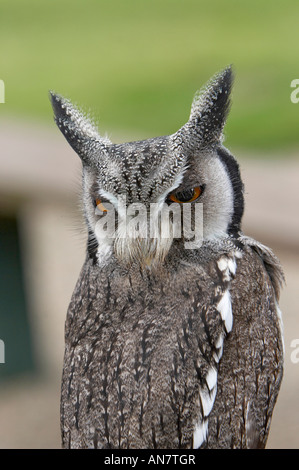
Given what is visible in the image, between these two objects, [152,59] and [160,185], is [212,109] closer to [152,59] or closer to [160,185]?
[160,185]

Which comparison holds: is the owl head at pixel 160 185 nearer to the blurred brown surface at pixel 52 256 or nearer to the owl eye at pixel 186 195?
the owl eye at pixel 186 195

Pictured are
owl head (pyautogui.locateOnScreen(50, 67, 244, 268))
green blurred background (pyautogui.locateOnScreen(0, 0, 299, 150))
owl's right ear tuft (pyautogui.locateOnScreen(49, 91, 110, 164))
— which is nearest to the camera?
owl head (pyautogui.locateOnScreen(50, 67, 244, 268))

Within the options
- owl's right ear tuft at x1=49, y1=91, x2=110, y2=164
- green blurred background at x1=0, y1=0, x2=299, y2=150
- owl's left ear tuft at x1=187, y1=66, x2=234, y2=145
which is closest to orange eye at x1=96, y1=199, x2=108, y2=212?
owl's right ear tuft at x1=49, y1=91, x2=110, y2=164

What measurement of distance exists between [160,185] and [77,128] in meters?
0.36

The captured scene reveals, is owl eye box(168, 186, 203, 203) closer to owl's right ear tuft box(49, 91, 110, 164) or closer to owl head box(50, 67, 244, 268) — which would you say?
owl head box(50, 67, 244, 268)

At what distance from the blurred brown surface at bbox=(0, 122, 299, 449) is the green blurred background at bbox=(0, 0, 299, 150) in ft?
7.00

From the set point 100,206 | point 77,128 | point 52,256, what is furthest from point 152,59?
point 100,206

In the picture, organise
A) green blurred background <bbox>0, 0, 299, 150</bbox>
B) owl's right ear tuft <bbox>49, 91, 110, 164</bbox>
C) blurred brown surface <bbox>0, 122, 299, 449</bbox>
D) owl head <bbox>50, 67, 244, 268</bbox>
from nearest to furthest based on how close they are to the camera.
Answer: owl head <bbox>50, 67, 244, 268</bbox> → owl's right ear tuft <bbox>49, 91, 110, 164</bbox> → blurred brown surface <bbox>0, 122, 299, 449</bbox> → green blurred background <bbox>0, 0, 299, 150</bbox>

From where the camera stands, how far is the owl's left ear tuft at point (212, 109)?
164cm

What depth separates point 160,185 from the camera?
4.99 feet

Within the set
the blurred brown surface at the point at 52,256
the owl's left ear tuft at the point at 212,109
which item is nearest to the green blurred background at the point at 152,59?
the blurred brown surface at the point at 52,256

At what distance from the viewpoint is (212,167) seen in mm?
1674

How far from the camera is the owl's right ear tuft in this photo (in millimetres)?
1708

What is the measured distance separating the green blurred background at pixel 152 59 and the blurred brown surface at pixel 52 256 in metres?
2.13
